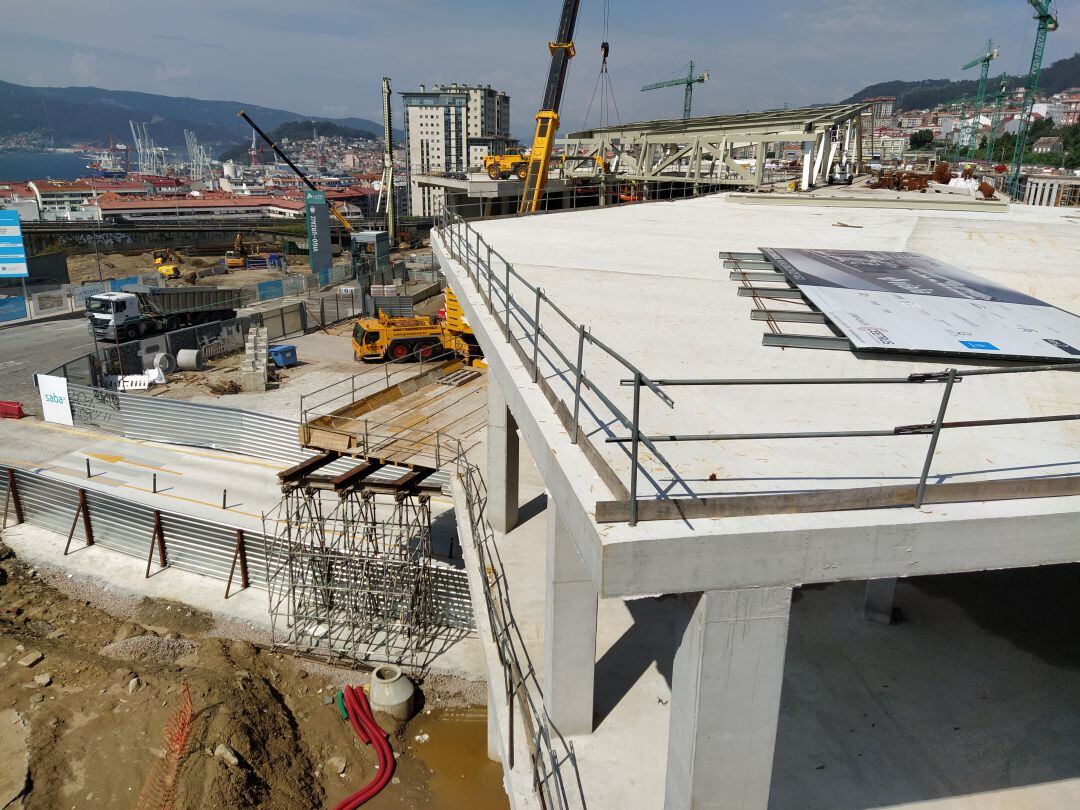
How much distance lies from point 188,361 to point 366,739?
83.0 ft

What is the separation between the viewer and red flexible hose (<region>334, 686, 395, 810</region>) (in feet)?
44.9

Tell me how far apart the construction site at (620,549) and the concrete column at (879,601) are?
0.06 metres

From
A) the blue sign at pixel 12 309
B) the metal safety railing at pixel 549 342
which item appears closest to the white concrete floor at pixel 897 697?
the metal safety railing at pixel 549 342

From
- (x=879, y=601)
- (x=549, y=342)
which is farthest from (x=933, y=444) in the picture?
(x=879, y=601)

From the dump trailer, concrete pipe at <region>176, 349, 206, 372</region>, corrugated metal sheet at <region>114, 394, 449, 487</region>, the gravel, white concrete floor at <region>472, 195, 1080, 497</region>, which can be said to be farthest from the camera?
the dump trailer

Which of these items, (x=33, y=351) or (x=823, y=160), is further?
(x=823, y=160)

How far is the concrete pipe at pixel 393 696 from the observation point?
1506 centimetres

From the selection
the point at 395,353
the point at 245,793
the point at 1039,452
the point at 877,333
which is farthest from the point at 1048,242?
the point at 395,353

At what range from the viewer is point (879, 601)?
9734 mm

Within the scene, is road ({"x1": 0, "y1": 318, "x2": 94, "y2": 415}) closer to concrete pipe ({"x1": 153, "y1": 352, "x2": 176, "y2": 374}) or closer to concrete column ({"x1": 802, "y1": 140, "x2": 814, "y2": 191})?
concrete pipe ({"x1": 153, "y1": 352, "x2": 176, "y2": 374})

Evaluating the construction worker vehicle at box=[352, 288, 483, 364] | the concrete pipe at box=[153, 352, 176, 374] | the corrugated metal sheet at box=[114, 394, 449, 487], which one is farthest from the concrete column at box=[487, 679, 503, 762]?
the concrete pipe at box=[153, 352, 176, 374]

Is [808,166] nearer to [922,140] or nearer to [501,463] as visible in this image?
[501,463]

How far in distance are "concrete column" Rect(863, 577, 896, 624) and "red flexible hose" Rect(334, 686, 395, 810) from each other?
10.1 meters

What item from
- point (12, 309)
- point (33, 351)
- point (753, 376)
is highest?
point (753, 376)
